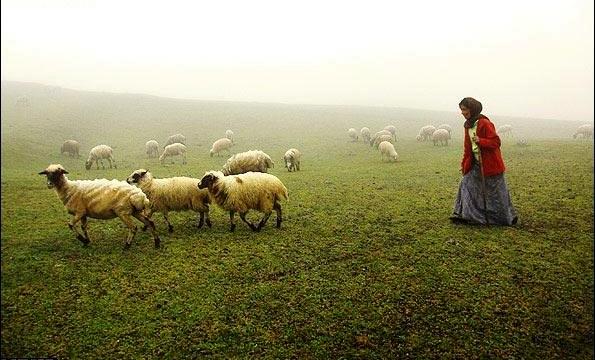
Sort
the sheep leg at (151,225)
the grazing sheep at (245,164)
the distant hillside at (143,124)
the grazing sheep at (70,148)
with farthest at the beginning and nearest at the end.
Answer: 1. the distant hillside at (143,124)
2. the grazing sheep at (70,148)
3. the grazing sheep at (245,164)
4. the sheep leg at (151,225)

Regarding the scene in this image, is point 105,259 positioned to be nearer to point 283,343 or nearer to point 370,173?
point 283,343

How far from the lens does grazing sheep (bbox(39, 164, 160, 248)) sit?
783 centimetres

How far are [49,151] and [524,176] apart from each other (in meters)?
28.0

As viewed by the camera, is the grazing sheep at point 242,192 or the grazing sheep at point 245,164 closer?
the grazing sheep at point 242,192

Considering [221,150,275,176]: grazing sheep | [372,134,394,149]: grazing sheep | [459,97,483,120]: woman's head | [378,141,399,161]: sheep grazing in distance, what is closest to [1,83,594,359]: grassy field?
[221,150,275,176]: grazing sheep

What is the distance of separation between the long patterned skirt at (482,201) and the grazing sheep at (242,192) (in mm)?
4744

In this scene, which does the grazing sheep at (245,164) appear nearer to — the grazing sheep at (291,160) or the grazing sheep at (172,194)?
the grazing sheep at (291,160)

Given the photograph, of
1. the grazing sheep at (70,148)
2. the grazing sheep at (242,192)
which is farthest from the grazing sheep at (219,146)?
the grazing sheep at (242,192)

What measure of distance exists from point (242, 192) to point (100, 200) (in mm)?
3102

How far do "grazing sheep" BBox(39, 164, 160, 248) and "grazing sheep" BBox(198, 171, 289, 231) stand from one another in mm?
1664

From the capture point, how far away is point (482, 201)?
9.12 m

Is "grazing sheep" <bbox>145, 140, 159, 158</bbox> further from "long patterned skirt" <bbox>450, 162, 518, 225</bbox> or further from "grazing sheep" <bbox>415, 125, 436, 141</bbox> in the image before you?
"grazing sheep" <bbox>415, 125, 436, 141</bbox>

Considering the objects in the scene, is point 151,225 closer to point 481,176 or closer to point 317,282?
point 317,282

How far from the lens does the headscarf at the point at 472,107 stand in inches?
341
